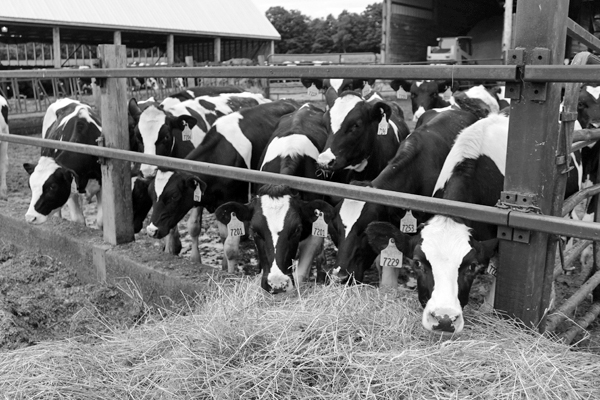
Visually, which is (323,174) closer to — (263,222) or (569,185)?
(263,222)

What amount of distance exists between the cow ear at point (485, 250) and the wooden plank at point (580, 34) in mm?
1134

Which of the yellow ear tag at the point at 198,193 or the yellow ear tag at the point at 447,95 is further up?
the yellow ear tag at the point at 447,95

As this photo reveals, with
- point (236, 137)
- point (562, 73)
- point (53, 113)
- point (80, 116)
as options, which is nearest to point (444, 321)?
point (562, 73)

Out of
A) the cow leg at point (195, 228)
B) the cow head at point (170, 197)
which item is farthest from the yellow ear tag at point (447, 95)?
the cow head at point (170, 197)

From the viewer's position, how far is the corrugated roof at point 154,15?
86.1 ft

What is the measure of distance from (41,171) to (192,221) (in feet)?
5.32

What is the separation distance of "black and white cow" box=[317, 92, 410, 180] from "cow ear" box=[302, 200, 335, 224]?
0.78 m

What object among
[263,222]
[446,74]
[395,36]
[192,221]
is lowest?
[192,221]

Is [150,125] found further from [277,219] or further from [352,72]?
[352,72]

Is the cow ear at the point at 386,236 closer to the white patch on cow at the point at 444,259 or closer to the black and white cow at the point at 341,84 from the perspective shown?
the white patch on cow at the point at 444,259

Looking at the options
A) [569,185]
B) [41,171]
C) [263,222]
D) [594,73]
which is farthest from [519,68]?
[41,171]

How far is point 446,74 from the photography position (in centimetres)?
280

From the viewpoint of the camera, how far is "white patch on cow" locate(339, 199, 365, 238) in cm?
420

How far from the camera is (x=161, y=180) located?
18.6ft
